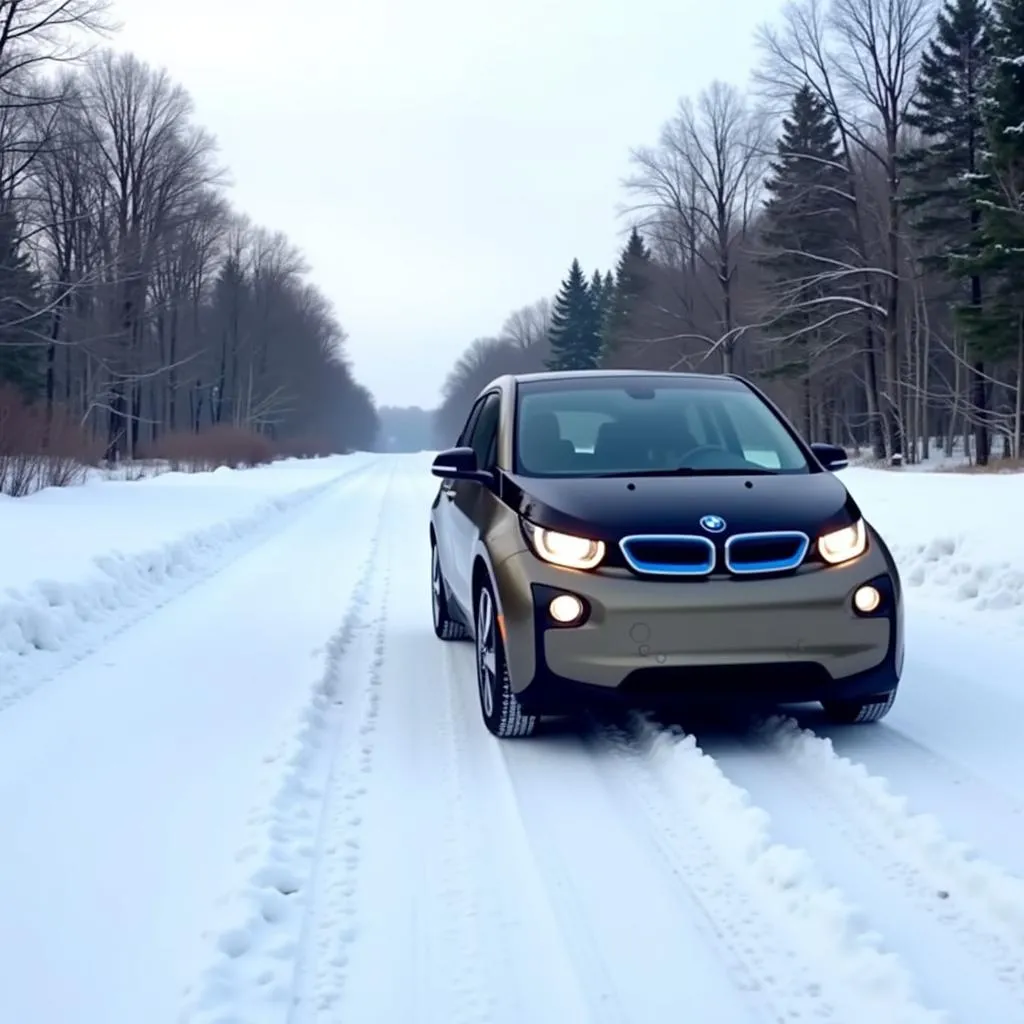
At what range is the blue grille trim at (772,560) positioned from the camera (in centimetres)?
489

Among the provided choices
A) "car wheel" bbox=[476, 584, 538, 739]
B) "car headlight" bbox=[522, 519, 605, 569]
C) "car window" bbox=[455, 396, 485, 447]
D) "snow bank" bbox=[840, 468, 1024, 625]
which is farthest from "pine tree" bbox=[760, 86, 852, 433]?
"car headlight" bbox=[522, 519, 605, 569]

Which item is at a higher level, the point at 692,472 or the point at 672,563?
the point at 692,472

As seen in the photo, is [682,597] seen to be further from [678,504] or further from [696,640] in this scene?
[678,504]

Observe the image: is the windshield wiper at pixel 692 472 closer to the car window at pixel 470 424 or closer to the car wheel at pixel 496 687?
the car wheel at pixel 496 687

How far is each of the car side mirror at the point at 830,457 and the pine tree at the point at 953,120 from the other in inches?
1239

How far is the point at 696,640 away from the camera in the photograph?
4.78 meters

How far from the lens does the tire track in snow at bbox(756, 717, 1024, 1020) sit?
10.3ft

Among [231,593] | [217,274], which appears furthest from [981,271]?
[217,274]

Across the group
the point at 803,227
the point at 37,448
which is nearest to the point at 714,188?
the point at 803,227

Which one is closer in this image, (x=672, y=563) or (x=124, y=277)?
(x=672, y=563)

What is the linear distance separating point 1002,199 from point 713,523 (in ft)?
95.8

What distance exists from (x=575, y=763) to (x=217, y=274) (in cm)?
7315

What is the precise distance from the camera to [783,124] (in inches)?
1786

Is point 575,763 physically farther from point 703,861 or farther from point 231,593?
point 231,593
